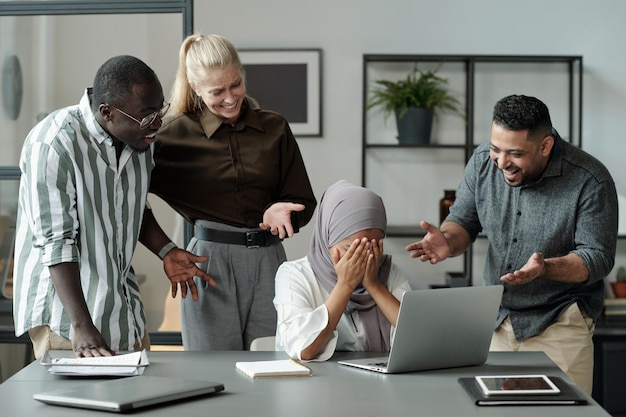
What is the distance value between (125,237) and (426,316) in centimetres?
91

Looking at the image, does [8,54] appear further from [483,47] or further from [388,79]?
[483,47]

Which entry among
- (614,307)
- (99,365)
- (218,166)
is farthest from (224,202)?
(614,307)

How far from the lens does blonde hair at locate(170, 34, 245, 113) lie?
8.70 ft

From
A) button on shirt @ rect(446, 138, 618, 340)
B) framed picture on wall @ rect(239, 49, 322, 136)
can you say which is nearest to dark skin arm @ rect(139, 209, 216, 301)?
button on shirt @ rect(446, 138, 618, 340)

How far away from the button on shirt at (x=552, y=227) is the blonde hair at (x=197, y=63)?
87cm

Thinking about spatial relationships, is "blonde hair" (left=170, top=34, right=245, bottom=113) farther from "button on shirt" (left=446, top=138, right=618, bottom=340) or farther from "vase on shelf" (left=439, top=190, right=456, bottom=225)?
"vase on shelf" (left=439, top=190, right=456, bottom=225)

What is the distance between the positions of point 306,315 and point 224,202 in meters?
0.58

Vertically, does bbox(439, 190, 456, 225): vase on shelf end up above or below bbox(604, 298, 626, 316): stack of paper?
above

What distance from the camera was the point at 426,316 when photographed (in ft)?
6.87

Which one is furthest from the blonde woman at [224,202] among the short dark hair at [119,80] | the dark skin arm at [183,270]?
Answer: the short dark hair at [119,80]

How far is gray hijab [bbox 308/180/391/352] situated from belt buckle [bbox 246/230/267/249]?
0.84 feet

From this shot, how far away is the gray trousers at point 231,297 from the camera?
9.10 ft

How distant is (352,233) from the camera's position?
2.46 meters

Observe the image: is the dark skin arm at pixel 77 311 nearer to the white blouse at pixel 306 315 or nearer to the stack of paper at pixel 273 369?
the stack of paper at pixel 273 369
